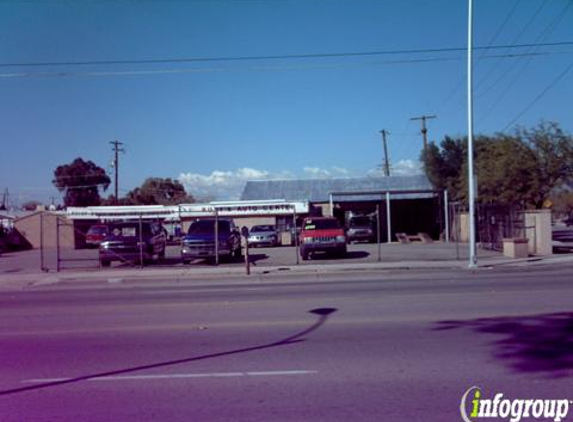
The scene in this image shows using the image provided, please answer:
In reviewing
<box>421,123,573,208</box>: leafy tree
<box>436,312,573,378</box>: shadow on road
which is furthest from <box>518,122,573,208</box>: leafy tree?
<box>436,312,573,378</box>: shadow on road

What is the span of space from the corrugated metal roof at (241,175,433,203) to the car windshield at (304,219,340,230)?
2323 centimetres

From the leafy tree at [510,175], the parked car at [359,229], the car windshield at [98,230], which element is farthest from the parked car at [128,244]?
the leafy tree at [510,175]

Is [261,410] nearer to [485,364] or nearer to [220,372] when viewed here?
[220,372]

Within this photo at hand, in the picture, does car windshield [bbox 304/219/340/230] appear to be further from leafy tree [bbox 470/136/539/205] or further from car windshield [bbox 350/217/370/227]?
car windshield [bbox 350/217/370/227]

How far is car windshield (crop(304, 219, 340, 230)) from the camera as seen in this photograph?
26420 millimetres

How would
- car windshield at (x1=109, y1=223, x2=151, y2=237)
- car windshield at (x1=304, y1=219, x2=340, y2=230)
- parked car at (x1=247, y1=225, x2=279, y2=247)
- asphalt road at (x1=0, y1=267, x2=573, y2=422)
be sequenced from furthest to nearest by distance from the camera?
parked car at (x1=247, y1=225, x2=279, y2=247) < car windshield at (x1=304, y1=219, x2=340, y2=230) < car windshield at (x1=109, y1=223, x2=151, y2=237) < asphalt road at (x1=0, y1=267, x2=573, y2=422)

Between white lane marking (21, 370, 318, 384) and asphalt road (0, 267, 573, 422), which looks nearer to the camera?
asphalt road (0, 267, 573, 422)

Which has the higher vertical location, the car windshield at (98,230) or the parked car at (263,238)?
the car windshield at (98,230)

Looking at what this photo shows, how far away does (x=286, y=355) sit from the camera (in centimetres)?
790

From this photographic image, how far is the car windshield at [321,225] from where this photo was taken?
26.4 m

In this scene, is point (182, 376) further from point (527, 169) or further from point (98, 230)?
point (98, 230)

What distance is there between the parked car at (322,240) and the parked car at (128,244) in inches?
249

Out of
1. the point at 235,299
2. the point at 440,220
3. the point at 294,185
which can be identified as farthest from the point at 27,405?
the point at 294,185

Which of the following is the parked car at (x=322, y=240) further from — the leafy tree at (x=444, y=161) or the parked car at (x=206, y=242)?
the leafy tree at (x=444, y=161)
